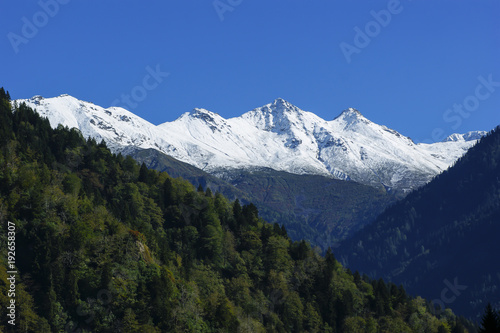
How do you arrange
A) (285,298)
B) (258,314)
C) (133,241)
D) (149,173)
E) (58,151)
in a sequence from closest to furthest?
1. (133,241)
2. (258,314)
3. (285,298)
4. (58,151)
5. (149,173)

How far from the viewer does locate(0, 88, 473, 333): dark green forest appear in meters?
113

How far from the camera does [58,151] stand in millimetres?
164750

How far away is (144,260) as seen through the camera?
4929 inches

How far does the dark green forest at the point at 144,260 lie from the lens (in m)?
113

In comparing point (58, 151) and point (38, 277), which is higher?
point (58, 151)

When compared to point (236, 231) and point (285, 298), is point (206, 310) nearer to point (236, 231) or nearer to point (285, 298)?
point (285, 298)

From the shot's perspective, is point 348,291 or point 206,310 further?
point 348,291

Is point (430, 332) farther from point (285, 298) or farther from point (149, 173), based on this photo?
point (149, 173)

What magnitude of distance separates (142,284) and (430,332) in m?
84.1

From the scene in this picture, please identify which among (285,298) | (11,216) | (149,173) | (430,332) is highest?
(149,173)

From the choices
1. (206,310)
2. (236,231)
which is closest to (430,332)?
(236,231)

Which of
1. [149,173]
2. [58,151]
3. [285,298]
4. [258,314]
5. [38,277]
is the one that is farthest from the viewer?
[149,173]

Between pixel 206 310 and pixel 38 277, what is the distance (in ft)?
113

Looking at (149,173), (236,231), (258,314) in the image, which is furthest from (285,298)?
(149,173)
